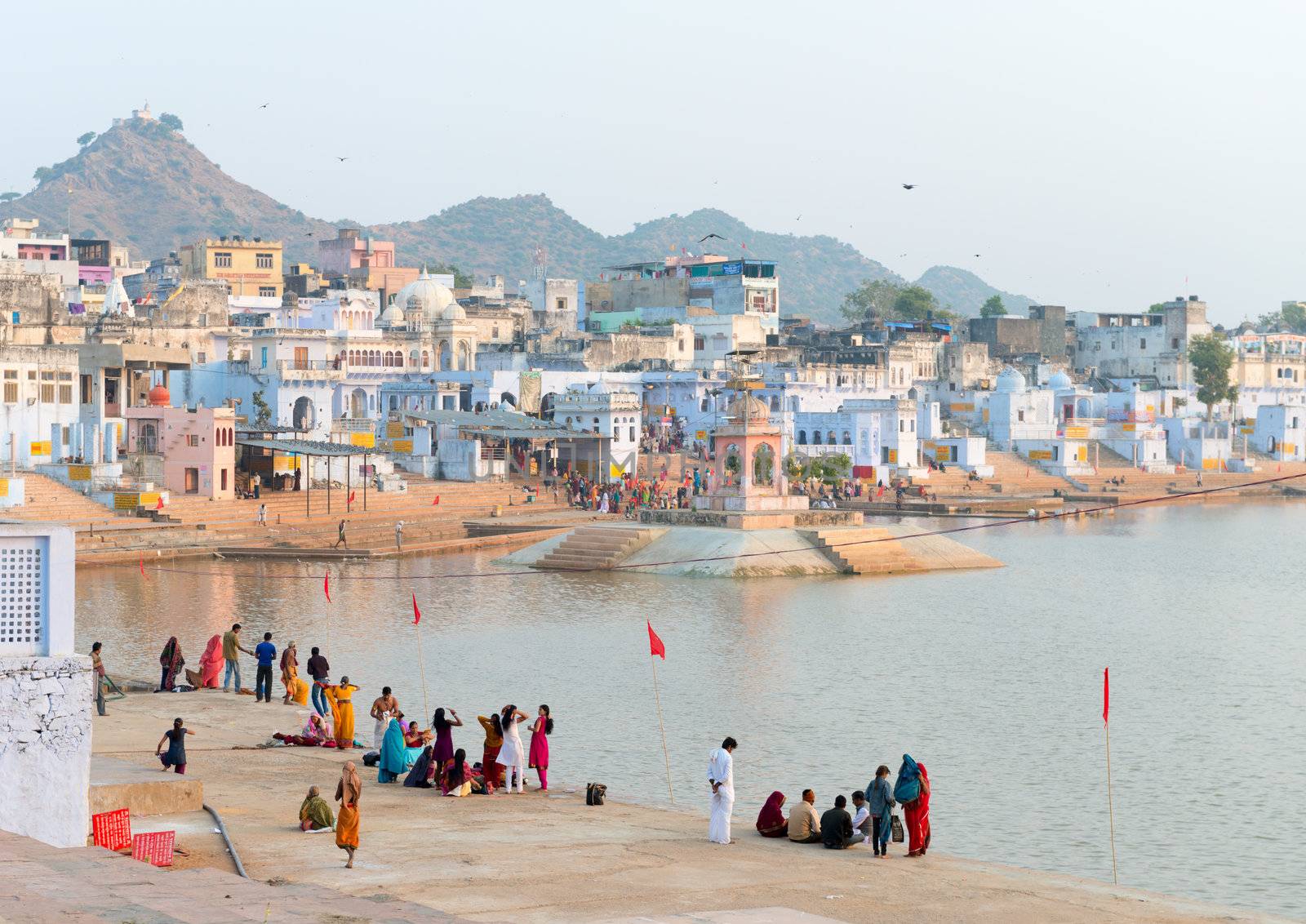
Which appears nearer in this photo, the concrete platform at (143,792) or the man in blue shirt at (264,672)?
the concrete platform at (143,792)

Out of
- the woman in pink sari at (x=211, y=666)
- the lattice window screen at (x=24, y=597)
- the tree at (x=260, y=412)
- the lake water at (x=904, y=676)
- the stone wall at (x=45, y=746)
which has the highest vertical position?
the tree at (x=260, y=412)

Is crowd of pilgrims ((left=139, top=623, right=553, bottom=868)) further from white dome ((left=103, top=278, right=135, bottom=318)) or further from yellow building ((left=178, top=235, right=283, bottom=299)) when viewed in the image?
yellow building ((left=178, top=235, right=283, bottom=299))

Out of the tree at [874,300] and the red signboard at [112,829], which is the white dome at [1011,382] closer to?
the tree at [874,300]

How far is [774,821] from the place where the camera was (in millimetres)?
16750

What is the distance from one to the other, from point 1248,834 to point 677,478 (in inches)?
1928

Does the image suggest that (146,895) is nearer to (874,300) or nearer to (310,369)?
(310,369)

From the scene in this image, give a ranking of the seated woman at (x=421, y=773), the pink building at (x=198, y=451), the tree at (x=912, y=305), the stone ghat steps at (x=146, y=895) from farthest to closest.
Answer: the tree at (x=912, y=305) → the pink building at (x=198, y=451) → the seated woman at (x=421, y=773) → the stone ghat steps at (x=146, y=895)

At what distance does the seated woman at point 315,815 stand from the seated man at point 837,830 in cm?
433

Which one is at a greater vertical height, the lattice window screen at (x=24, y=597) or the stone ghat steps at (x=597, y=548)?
the lattice window screen at (x=24, y=597)

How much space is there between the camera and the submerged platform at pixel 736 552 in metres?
44.3

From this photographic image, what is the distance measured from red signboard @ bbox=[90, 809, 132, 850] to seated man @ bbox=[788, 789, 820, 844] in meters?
5.94

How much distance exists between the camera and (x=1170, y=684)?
29.0 metres

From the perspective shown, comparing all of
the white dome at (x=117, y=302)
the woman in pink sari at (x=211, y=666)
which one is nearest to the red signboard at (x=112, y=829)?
the woman in pink sari at (x=211, y=666)

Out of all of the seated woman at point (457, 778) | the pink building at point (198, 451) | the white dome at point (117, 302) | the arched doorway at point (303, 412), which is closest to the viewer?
the seated woman at point (457, 778)
